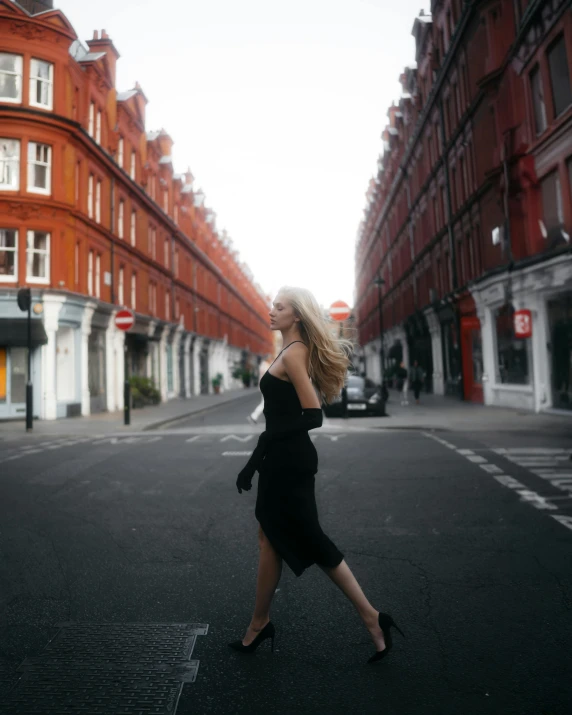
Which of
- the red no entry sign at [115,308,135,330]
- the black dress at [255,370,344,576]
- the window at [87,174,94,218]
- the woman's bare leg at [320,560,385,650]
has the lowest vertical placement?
the woman's bare leg at [320,560,385,650]

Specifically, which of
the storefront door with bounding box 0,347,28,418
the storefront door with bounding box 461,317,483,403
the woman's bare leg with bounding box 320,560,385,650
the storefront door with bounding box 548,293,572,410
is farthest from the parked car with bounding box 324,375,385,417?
the woman's bare leg with bounding box 320,560,385,650

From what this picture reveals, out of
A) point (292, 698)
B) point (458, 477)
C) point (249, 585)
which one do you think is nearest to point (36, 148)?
point (458, 477)

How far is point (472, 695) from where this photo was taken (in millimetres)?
2760

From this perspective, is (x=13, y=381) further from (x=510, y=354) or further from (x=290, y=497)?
(x=290, y=497)

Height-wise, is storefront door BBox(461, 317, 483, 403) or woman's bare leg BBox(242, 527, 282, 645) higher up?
storefront door BBox(461, 317, 483, 403)

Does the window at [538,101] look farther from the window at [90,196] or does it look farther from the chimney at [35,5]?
the chimney at [35,5]

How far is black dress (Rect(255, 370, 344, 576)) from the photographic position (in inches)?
123

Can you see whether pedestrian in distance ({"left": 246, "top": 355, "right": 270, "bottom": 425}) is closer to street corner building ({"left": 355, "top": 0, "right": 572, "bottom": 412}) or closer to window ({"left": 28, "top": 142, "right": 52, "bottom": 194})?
street corner building ({"left": 355, "top": 0, "right": 572, "bottom": 412})

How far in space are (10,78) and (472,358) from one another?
21.2 m

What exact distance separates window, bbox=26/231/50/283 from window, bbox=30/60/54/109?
4964mm

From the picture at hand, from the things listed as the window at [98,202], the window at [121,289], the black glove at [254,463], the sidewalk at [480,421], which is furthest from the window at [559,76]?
the window at [121,289]

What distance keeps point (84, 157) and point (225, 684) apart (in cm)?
2524

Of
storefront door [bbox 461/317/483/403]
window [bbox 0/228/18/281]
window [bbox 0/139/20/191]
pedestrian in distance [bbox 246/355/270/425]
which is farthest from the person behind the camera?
storefront door [bbox 461/317/483/403]

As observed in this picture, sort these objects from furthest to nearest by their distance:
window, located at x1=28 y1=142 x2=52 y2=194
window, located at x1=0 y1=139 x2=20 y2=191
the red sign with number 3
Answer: window, located at x1=28 y1=142 x2=52 y2=194 < window, located at x1=0 y1=139 x2=20 y2=191 < the red sign with number 3
